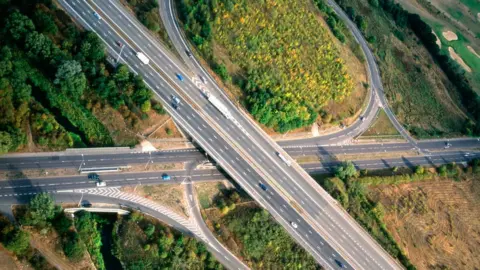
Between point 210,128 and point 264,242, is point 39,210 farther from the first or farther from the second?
point 264,242

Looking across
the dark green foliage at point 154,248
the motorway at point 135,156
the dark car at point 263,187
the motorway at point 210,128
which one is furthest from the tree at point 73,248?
the dark car at point 263,187

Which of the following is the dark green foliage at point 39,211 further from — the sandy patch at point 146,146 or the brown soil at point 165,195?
the sandy patch at point 146,146

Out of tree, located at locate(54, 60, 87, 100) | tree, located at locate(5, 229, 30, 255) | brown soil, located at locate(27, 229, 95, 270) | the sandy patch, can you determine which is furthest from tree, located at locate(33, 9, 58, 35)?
tree, located at locate(5, 229, 30, 255)

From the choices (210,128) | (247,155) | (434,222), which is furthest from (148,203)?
(434,222)

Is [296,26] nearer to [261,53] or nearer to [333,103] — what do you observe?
[261,53]

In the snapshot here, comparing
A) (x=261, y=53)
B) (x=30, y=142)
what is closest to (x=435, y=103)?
(x=261, y=53)
